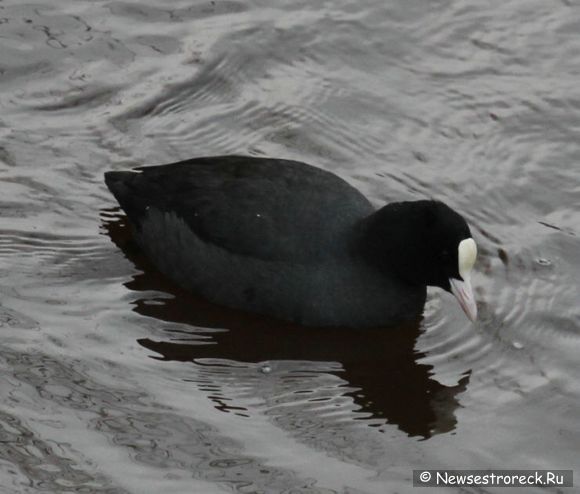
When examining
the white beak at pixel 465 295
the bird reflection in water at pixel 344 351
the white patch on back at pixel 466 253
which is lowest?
the bird reflection in water at pixel 344 351

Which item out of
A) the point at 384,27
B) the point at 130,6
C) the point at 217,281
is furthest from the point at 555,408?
the point at 130,6

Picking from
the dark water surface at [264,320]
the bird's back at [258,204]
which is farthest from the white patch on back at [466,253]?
the bird's back at [258,204]

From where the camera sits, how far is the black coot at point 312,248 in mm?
7191

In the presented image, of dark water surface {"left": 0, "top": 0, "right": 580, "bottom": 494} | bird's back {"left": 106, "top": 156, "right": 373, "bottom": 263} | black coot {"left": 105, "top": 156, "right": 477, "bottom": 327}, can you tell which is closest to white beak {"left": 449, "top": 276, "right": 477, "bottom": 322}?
black coot {"left": 105, "top": 156, "right": 477, "bottom": 327}

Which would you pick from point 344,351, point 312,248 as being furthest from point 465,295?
point 312,248

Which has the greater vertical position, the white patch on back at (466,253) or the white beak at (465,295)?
the white patch on back at (466,253)

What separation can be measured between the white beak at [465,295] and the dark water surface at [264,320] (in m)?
0.22

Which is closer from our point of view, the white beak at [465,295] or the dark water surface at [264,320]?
the dark water surface at [264,320]

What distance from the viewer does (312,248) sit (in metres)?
7.25

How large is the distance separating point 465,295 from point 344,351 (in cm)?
63

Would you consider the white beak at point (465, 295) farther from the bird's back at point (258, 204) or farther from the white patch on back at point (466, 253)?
the bird's back at point (258, 204)

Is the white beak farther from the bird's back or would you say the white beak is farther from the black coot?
the bird's back

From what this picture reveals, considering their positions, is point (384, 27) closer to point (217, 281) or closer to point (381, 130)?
point (381, 130)

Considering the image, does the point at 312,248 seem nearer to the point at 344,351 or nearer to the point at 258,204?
the point at 258,204
